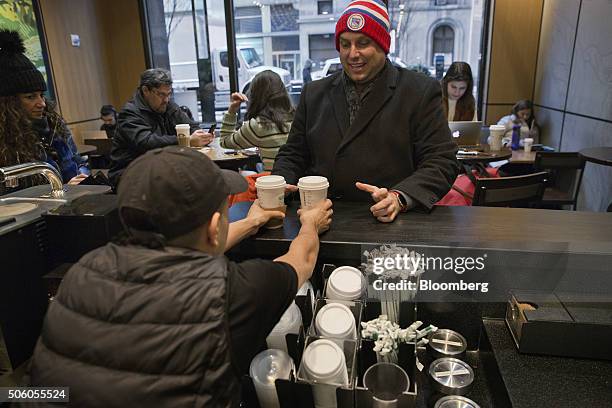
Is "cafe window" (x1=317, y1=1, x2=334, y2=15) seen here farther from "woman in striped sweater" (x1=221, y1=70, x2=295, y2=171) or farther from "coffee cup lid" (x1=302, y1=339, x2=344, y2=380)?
"coffee cup lid" (x1=302, y1=339, x2=344, y2=380)

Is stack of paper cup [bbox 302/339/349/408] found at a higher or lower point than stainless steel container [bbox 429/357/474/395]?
higher

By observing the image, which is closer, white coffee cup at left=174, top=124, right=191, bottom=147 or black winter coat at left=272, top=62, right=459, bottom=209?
black winter coat at left=272, top=62, right=459, bottom=209

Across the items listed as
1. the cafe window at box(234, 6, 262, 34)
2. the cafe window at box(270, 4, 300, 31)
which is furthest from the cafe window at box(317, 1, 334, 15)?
the cafe window at box(234, 6, 262, 34)

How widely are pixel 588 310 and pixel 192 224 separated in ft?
3.02

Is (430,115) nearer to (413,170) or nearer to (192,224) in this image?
(413,170)

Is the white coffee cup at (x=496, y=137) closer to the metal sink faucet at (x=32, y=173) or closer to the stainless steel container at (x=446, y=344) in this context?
the stainless steel container at (x=446, y=344)

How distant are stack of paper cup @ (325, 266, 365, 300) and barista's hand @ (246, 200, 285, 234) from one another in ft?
0.84

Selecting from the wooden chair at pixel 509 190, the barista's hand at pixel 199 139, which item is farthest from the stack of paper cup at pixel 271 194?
the barista's hand at pixel 199 139

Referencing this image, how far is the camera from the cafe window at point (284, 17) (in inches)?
255

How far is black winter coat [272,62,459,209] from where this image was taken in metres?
1.54

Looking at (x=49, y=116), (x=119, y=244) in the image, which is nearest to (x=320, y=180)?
(x=119, y=244)

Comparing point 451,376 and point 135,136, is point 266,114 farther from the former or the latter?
point 451,376

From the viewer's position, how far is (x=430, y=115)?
1.55 m

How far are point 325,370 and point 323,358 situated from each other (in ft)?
0.10
